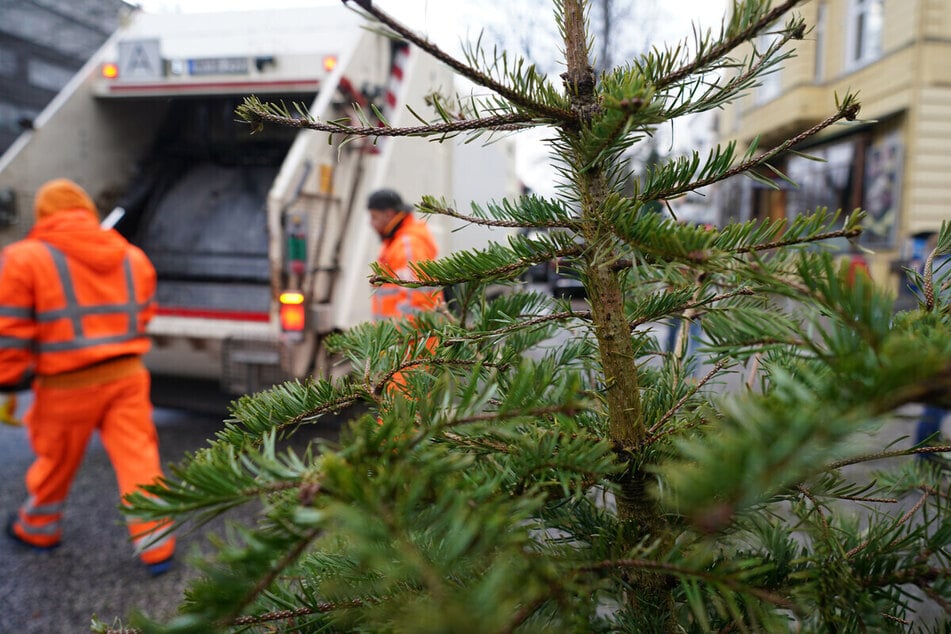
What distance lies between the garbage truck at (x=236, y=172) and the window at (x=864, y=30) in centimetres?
934

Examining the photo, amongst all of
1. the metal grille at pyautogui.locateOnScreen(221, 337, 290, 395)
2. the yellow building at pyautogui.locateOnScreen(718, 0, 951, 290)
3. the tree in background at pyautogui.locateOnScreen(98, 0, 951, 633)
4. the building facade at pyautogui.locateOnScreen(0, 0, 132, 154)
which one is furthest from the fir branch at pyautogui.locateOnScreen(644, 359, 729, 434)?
the yellow building at pyautogui.locateOnScreen(718, 0, 951, 290)

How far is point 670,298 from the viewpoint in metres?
→ 0.83

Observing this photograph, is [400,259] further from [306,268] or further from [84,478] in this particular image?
[84,478]

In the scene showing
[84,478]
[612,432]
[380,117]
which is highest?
[380,117]

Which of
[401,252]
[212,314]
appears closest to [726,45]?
[401,252]

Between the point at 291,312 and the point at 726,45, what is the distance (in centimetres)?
369

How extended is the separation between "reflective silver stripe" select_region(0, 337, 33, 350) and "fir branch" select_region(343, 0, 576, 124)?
3.07 meters

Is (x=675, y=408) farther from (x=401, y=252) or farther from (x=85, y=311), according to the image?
(x=85, y=311)

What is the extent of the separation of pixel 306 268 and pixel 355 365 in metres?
3.40

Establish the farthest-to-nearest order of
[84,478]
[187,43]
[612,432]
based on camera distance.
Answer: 1. [187,43]
2. [84,478]
3. [612,432]

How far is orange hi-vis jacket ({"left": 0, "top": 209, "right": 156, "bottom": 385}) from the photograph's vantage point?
2.91 meters

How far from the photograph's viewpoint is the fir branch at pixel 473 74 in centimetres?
58

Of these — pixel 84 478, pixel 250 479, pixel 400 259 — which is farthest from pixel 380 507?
pixel 84 478

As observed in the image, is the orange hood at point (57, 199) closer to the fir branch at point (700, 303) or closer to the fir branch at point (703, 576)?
the fir branch at point (700, 303)
